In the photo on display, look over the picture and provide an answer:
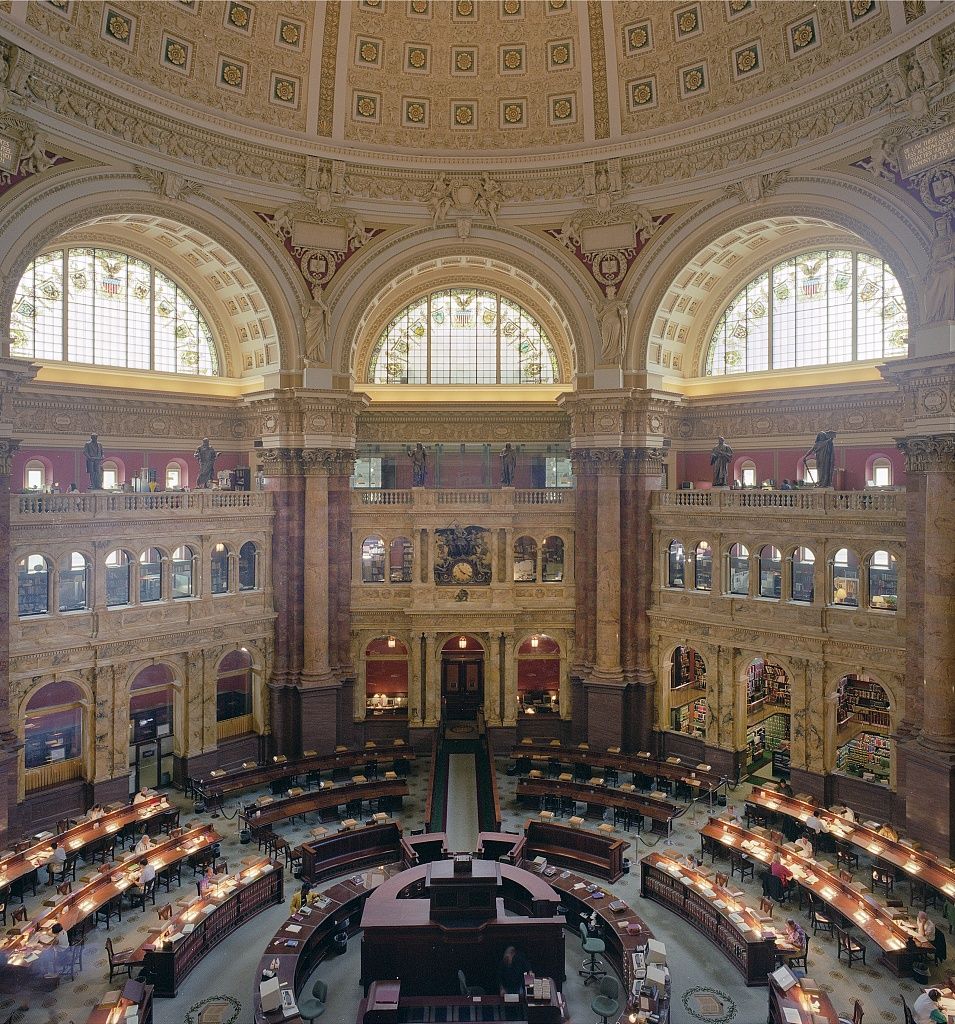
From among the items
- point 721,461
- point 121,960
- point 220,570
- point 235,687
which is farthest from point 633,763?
point 121,960

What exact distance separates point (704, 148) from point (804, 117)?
3.74 meters

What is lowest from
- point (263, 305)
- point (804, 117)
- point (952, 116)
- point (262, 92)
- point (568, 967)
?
point (568, 967)

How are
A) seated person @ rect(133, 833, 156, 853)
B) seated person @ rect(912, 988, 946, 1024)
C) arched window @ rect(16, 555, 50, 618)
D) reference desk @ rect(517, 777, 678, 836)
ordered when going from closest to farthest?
seated person @ rect(912, 988, 946, 1024) → seated person @ rect(133, 833, 156, 853) → arched window @ rect(16, 555, 50, 618) → reference desk @ rect(517, 777, 678, 836)

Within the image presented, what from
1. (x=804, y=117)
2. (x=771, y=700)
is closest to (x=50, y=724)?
(x=771, y=700)

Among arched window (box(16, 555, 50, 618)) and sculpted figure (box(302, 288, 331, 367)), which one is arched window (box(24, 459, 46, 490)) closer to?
arched window (box(16, 555, 50, 618))

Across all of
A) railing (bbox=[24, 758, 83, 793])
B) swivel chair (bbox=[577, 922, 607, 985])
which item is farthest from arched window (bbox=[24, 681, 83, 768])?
swivel chair (bbox=[577, 922, 607, 985])

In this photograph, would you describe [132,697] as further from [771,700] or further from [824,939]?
[771,700]

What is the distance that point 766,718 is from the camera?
3322 cm

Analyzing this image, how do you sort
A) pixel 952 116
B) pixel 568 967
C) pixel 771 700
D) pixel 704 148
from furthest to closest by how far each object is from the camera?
1. pixel 771 700
2. pixel 704 148
3. pixel 952 116
4. pixel 568 967

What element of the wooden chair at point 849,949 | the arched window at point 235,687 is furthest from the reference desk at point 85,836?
the wooden chair at point 849,949

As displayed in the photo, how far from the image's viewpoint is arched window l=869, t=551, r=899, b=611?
2627 cm

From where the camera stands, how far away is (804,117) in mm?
26391

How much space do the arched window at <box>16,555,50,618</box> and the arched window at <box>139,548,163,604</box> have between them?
332 centimetres

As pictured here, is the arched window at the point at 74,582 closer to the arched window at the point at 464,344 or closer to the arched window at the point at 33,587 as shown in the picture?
the arched window at the point at 33,587
